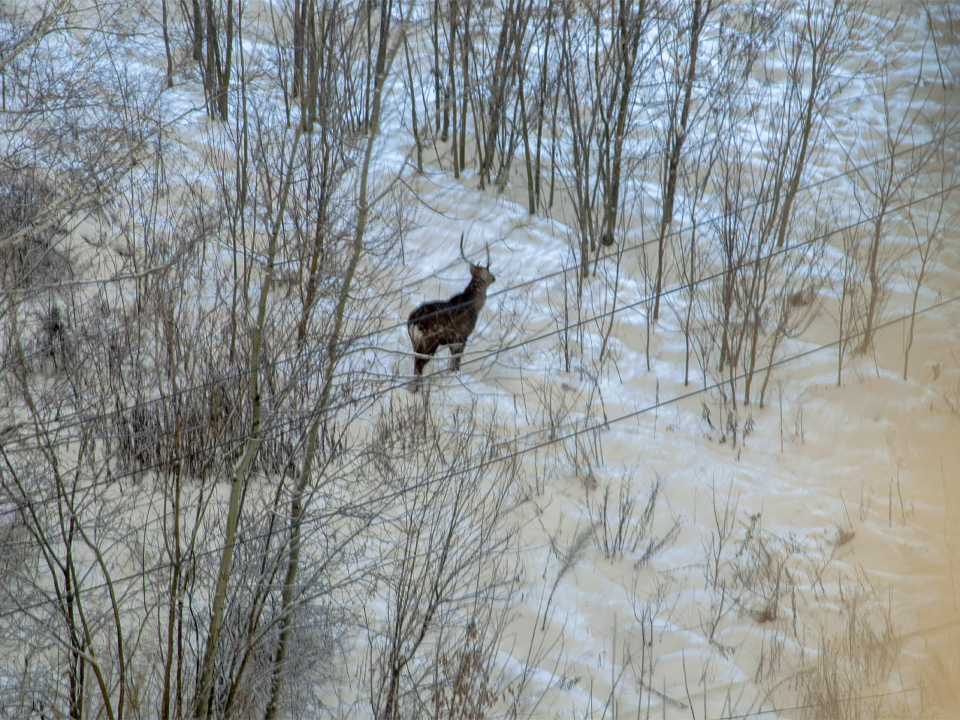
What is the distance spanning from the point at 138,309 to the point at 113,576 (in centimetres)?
223

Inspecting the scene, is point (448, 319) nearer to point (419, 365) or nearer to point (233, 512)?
point (419, 365)

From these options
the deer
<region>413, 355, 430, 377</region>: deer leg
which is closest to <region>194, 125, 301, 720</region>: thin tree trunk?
the deer

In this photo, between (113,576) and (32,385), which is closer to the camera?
(113,576)

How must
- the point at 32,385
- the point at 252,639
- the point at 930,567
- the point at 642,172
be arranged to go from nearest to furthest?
1. the point at 252,639
2. the point at 930,567
3. the point at 32,385
4. the point at 642,172

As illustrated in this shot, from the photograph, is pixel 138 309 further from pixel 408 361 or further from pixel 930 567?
pixel 930 567

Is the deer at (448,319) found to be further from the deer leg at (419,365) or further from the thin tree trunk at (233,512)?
the thin tree trunk at (233,512)

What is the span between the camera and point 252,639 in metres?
5.10

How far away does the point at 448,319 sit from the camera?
7594 millimetres

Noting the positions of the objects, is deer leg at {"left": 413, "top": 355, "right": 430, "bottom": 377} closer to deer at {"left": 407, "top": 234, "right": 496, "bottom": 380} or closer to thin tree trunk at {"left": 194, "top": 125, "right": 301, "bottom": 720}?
deer at {"left": 407, "top": 234, "right": 496, "bottom": 380}

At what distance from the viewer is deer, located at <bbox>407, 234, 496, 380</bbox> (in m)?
7.54

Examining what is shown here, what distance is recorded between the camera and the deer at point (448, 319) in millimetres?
7539

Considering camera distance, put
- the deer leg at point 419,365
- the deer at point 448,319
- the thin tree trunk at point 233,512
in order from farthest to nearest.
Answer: the deer leg at point 419,365, the deer at point 448,319, the thin tree trunk at point 233,512

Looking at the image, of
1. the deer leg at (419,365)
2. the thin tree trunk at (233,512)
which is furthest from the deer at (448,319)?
the thin tree trunk at (233,512)

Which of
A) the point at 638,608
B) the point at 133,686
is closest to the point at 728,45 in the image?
the point at 638,608
